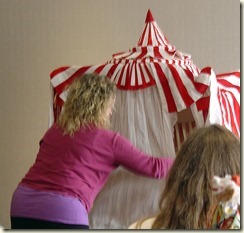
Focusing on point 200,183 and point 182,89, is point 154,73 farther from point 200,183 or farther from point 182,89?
point 200,183

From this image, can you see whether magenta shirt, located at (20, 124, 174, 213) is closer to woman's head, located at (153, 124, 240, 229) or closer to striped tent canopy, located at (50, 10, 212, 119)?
striped tent canopy, located at (50, 10, 212, 119)

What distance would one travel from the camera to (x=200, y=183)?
2.93ft

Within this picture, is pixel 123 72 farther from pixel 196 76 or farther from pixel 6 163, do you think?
pixel 6 163

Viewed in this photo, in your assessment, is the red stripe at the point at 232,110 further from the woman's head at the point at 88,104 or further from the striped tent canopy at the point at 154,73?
the woman's head at the point at 88,104

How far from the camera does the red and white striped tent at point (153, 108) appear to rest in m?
1.24

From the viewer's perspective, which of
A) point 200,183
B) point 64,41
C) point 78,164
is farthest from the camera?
point 64,41

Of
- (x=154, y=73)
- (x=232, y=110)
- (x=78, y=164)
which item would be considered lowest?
(x=78, y=164)

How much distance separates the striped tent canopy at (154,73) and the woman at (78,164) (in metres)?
0.08

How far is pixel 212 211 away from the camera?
87 cm

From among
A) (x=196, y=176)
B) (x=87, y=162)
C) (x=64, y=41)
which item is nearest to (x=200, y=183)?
(x=196, y=176)

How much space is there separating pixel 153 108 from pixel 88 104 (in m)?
0.17

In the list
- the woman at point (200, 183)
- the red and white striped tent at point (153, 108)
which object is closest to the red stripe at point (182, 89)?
the red and white striped tent at point (153, 108)

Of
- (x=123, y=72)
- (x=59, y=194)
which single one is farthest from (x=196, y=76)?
(x=59, y=194)

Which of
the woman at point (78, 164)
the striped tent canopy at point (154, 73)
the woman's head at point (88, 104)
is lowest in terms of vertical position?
the woman at point (78, 164)
